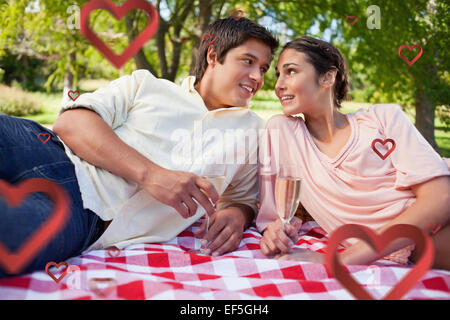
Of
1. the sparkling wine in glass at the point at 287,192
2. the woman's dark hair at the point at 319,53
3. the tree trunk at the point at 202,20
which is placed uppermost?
the tree trunk at the point at 202,20

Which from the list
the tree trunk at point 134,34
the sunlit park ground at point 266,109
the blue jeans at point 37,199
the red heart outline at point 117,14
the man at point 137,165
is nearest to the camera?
the red heart outline at point 117,14

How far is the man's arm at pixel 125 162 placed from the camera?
5.00ft

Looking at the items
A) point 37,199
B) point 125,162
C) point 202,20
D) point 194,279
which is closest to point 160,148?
point 125,162

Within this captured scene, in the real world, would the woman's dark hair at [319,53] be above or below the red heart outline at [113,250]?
above

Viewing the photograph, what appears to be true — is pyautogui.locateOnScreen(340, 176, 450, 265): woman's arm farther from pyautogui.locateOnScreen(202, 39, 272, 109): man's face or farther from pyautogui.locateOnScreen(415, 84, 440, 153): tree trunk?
pyautogui.locateOnScreen(415, 84, 440, 153): tree trunk

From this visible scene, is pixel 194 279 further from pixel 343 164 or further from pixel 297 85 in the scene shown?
pixel 297 85

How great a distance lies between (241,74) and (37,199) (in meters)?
1.25

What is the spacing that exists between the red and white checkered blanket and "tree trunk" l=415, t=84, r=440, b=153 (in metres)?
3.00

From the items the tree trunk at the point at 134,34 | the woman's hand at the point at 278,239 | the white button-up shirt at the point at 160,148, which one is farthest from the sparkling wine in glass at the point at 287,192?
the tree trunk at the point at 134,34

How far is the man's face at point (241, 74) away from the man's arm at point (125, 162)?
2.44 feet

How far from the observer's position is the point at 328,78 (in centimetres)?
211

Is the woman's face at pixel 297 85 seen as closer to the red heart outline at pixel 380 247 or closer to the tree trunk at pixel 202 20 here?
the red heart outline at pixel 380 247

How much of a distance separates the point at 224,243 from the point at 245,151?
1.67 feet
